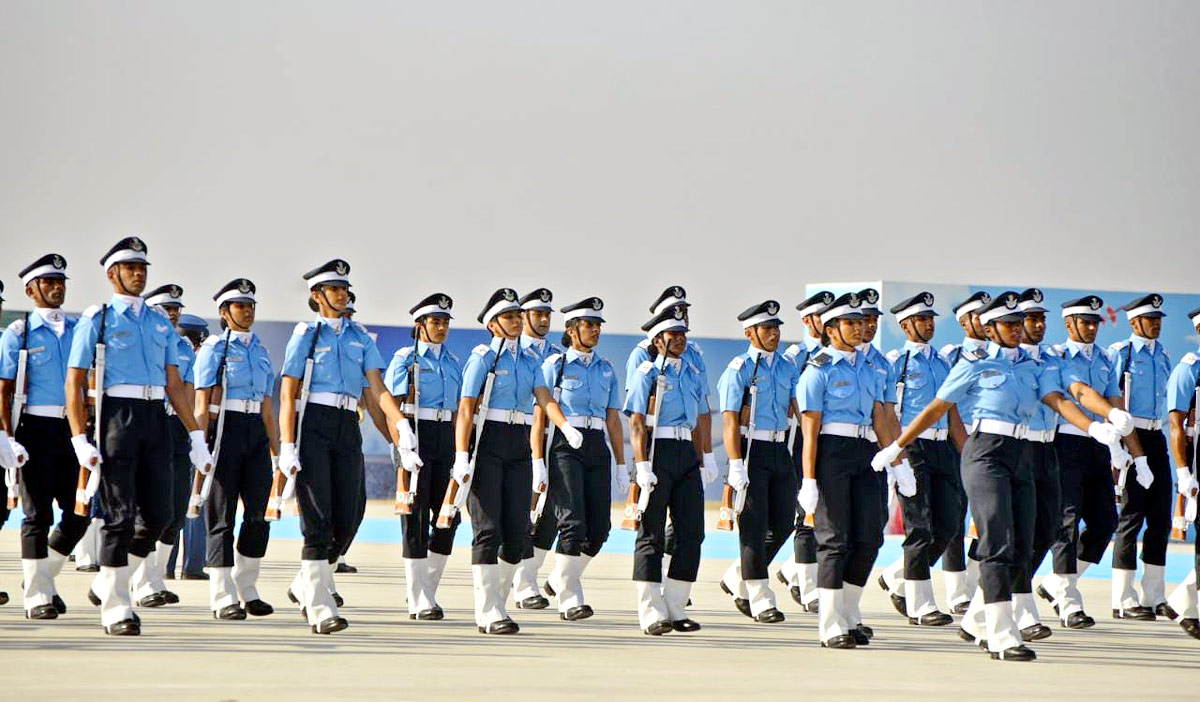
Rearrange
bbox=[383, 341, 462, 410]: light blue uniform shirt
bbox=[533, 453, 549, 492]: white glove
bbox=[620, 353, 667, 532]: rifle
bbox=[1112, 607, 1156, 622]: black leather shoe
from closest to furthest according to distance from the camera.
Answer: bbox=[620, 353, 667, 532]: rifle, bbox=[533, 453, 549, 492]: white glove, bbox=[383, 341, 462, 410]: light blue uniform shirt, bbox=[1112, 607, 1156, 622]: black leather shoe

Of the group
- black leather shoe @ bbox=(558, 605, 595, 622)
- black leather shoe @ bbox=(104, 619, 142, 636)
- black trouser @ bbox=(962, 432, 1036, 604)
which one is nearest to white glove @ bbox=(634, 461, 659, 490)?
black leather shoe @ bbox=(558, 605, 595, 622)

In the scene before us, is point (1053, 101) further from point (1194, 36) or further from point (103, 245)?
point (103, 245)

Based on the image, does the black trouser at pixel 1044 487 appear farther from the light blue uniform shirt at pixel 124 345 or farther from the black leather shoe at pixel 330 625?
the light blue uniform shirt at pixel 124 345

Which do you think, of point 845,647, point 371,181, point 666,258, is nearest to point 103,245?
point 371,181

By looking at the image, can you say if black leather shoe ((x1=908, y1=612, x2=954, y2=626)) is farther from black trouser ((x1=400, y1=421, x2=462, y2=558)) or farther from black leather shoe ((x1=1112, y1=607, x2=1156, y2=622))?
black trouser ((x1=400, y1=421, x2=462, y2=558))

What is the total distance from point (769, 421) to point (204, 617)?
3.47 meters

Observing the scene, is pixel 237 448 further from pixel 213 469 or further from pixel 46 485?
pixel 46 485

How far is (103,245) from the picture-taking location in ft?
70.0

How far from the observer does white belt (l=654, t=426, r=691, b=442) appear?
28.8 feet

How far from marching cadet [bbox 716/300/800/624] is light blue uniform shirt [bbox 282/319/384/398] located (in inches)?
84.6

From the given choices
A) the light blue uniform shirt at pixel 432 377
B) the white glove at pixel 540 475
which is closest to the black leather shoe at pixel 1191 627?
the white glove at pixel 540 475

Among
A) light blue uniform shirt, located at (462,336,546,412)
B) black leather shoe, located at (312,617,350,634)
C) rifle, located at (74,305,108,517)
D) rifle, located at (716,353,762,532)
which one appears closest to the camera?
rifle, located at (74,305,108,517)

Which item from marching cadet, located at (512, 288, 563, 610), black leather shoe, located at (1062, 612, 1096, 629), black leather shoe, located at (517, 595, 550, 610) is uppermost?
marching cadet, located at (512, 288, 563, 610)

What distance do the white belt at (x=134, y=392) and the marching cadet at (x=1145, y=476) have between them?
5.82m
